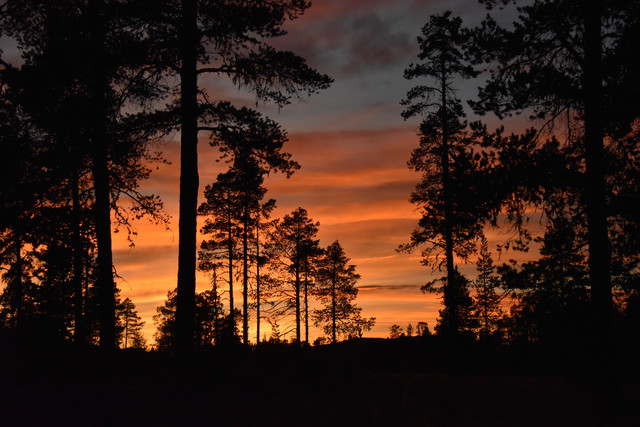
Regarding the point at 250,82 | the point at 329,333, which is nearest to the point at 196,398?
the point at 250,82

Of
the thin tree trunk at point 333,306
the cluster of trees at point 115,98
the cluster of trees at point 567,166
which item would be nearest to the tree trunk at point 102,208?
the cluster of trees at point 115,98

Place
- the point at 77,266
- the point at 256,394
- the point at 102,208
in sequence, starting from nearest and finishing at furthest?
the point at 256,394 → the point at 102,208 → the point at 77,266

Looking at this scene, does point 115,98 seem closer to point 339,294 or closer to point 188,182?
point 188,182

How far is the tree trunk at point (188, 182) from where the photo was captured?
11.5 metres

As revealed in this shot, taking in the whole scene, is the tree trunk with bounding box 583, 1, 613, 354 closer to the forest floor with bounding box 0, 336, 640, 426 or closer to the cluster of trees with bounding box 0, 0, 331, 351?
the forest floor with bounding box 0, 336, 640, 426

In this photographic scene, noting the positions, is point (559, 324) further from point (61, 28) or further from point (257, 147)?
point (61, 28)

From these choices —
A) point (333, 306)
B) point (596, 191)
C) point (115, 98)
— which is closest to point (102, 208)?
point (115, 98)

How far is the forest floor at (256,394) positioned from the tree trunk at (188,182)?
97 cm

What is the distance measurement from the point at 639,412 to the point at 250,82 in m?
10.7

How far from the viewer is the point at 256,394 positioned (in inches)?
368

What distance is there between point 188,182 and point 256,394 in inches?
195

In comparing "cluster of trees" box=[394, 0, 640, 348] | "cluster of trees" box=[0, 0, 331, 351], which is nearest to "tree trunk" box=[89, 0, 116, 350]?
"cluster of trees" box=[0, 0, 331, 351]

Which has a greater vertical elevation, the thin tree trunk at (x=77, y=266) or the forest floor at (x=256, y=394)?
the thin tree trunk at (x=77, y=266)

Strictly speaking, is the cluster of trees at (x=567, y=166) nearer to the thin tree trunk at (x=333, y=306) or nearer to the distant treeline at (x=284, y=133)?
the distant treeline at (x=284, y=133)
